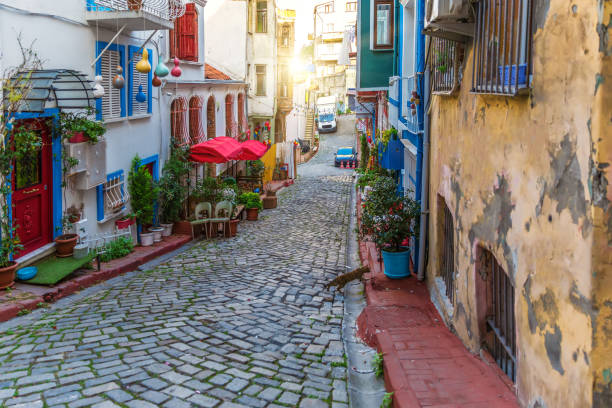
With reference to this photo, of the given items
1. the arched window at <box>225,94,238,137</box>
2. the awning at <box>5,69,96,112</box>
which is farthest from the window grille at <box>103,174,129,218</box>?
the arched window at <box>225,94,238,137</box>

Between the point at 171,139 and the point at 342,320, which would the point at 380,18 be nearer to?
the point at 171,139

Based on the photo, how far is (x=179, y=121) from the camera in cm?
1672

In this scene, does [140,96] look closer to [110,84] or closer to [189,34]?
[110,84]

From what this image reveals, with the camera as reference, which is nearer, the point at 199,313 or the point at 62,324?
the point at 62,324

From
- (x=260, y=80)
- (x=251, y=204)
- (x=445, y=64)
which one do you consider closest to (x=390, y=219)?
(x=445, y=64)

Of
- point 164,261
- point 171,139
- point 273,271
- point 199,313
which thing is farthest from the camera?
point 171,139

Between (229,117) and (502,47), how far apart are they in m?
19.3

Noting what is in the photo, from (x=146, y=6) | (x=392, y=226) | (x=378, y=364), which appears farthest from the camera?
(x=146, y=6)

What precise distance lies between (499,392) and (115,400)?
132 inches

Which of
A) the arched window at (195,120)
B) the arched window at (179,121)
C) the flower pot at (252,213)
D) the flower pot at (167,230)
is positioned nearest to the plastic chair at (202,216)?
the flower pot at (167,230)

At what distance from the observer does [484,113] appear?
17.5 feet

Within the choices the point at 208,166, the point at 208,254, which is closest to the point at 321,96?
the point at 208,166

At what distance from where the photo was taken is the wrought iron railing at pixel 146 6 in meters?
10.9

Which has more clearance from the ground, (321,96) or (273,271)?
(321,96)
